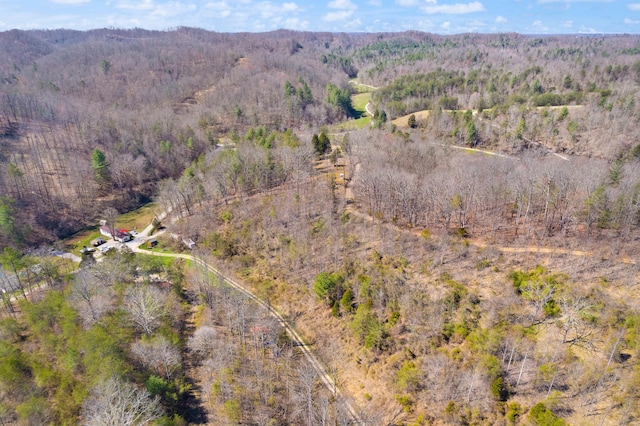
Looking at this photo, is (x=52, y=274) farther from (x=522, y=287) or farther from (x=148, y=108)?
(x=148, y=108)

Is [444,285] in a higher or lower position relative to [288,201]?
lower

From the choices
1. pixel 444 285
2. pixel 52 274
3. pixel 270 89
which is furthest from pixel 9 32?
pixel 444 285

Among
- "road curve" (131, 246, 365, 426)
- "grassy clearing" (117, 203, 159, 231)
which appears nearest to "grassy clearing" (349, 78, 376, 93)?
"grassy clearing" (117, 203, 159, 231)

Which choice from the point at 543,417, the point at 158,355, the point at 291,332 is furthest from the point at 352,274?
the point at 543,417

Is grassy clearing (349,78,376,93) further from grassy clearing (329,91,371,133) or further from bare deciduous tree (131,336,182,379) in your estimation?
bare deciduous tree (131,336,182,379)

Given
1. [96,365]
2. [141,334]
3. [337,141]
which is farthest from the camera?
[337,141]

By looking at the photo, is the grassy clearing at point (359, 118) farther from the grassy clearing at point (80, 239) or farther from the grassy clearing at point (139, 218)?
the grassy clearing at point (80, 239)
